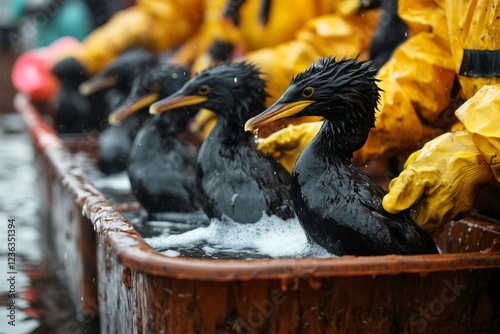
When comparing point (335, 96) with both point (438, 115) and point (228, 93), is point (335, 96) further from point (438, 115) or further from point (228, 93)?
point (438, 115)

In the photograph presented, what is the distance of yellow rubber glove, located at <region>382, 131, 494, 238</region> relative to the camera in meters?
2.05

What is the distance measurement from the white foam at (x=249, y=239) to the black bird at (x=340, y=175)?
164 millimetres

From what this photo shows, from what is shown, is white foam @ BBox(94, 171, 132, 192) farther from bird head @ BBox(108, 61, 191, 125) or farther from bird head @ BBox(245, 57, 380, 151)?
bird head @ BBox(245, 57, 380, 151)

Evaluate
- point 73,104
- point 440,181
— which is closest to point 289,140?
point 440,181

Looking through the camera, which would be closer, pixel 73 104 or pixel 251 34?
pixel 251 34

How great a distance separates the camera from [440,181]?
207 centimetres

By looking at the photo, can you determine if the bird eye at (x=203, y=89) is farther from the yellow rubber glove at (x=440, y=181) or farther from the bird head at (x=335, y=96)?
the yellow rubber glove at (x=440, y=181)

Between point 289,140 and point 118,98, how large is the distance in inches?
104

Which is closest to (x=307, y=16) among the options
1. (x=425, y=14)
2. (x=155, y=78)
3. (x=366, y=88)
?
(x=155, y=78)

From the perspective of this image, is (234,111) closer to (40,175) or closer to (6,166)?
(40,175)

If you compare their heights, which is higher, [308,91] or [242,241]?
[308,91]

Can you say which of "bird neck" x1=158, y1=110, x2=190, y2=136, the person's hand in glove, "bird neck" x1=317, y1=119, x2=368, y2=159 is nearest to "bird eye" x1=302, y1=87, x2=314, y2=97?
"bird neck" x1=317, y1=119, x2=368, y2=159

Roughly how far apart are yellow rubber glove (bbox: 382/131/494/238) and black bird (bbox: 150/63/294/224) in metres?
0.54

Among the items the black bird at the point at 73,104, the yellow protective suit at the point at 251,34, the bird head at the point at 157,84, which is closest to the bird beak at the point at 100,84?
the yellow protective suit at the point at 251,34
